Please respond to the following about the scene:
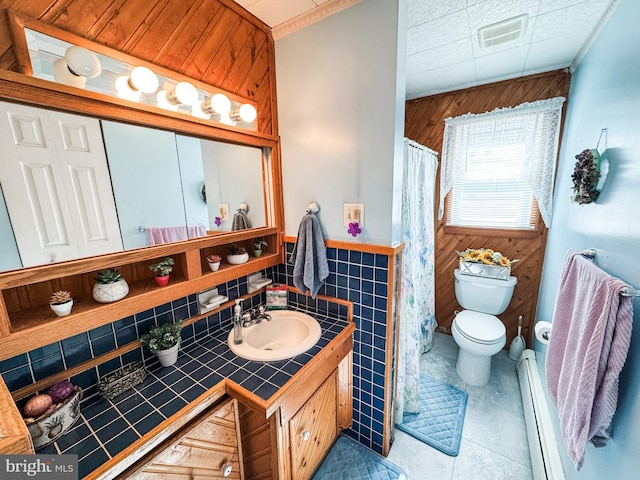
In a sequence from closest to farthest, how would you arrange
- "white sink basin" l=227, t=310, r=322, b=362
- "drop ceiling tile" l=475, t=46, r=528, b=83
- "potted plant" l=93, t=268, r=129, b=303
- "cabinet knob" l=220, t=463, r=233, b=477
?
"potted plant" l=93, t=268, r=129, b=303
"cabinet knob" l=220, t=463, r=233, b=477
"white sink basin" l=227, t=310, r=322, b=362
"drop ceiling tile" l=475, t=46, r=528, b=83

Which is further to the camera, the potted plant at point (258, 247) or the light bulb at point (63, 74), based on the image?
the potted plant at point (258, 247)

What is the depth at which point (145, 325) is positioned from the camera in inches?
43.1

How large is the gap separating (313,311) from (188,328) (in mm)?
695

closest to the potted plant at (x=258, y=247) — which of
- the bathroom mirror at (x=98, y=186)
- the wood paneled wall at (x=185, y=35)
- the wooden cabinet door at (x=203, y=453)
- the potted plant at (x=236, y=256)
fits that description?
the potted plant at (x=236, y=256)

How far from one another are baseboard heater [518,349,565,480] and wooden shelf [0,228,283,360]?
6.25ft

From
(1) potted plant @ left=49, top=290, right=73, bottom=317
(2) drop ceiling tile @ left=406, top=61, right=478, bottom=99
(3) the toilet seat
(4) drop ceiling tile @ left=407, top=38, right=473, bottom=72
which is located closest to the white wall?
(4) drop ceiling tile @ left=407, top=38, right=473, bottom=72

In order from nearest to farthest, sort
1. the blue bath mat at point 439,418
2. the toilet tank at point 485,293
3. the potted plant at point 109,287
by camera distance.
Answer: the potted plant at point 109,287 → the blue bath mat at point 439,418 → the toilet tank at point 485,293

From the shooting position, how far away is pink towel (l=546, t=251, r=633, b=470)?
77 cm

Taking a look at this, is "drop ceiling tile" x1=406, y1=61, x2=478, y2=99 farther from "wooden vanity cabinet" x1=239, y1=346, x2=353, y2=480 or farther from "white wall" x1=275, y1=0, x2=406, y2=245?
"wooden vanity cabinet" x1=239, y1=346, x2=353, y2=480

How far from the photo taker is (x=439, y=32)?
1449mm

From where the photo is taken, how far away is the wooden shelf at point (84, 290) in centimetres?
75

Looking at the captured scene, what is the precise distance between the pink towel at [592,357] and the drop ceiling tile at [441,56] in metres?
1.45

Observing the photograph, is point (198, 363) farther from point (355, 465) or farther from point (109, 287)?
point (355, 465)

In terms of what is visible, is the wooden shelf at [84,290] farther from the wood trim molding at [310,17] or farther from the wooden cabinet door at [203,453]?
the wood trim molding at [310,17]
